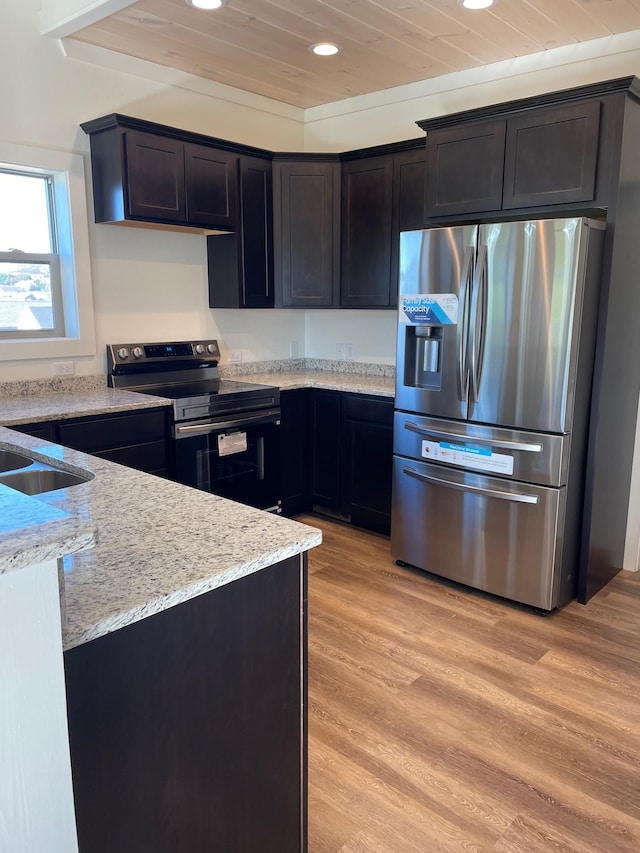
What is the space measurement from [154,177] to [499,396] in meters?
2.10

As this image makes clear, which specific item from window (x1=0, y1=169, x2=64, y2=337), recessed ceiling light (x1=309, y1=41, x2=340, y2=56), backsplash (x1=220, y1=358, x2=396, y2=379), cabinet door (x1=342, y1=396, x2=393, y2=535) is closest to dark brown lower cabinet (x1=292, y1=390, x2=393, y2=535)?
cabinet door (x1=342, y1=396, x2=393, y2=535)

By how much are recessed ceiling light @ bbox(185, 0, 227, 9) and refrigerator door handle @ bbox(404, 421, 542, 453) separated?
6.86ft

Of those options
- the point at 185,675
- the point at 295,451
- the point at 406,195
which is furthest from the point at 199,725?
the point at 406,195

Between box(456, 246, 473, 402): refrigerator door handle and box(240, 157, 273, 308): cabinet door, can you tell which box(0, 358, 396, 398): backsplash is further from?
box(456, 246, 473, 402): refrigerator door handle

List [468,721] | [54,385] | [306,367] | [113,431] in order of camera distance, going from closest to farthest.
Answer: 1. [468,721]
2. [113,431]
3. [54,385]
4. [306,367]

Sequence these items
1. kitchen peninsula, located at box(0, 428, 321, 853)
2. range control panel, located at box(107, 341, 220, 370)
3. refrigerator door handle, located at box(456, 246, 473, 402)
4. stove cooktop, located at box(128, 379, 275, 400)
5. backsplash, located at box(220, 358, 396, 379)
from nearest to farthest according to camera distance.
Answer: kitchen peninsula, located at box(0, 428, 321, 853) < refrigerator door handle, located at box(456, 246, 473, 402) < stove cooktop, located at box(128, 379, 275, 400) < range control panel, located at box(107, 341, 220, 370) < backsplash, located at box(220, 358, 396, 379)

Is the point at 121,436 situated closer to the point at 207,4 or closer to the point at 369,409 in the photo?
the point at 369,409

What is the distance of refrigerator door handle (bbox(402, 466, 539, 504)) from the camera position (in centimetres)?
291

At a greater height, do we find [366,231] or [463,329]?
[366,231]

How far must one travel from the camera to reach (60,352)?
345 centimetres

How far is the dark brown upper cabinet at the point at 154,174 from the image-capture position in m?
3.28

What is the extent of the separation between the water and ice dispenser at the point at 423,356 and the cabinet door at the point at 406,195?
0.73m

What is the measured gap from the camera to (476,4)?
9.24ft

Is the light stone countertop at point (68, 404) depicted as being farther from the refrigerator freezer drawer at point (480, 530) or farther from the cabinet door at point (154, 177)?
the refrigerator freezer drawer at point (480, 530)
